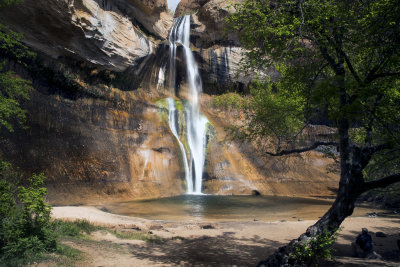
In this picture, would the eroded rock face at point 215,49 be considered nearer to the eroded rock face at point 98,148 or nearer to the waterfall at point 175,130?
the waterfall at point 175,130

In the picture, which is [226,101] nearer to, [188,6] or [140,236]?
[188,6]

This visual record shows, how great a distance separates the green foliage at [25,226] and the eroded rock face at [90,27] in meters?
17.2

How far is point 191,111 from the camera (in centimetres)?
3253

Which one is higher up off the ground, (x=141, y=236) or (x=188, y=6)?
(x=188, y=6)

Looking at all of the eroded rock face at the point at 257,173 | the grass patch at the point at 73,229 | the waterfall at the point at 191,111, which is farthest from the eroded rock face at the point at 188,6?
the grass patch at the point at 73,229

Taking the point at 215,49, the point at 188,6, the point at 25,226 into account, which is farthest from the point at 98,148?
the point at 188,6

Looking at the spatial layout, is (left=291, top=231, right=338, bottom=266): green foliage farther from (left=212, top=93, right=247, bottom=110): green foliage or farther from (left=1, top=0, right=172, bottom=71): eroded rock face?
(left=212, top=93, right=247, bottom=110): green foliage

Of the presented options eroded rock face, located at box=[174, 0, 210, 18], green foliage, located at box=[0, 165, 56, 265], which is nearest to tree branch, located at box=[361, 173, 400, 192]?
green foliage, located at box=[0, 165, 56, 265]

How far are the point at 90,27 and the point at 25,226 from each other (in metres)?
19.4

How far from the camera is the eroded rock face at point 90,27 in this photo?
64.8ft

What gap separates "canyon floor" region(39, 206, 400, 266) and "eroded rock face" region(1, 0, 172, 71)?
47.8ft

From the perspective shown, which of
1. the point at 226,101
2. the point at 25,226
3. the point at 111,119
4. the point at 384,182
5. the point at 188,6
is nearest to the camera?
the point at 384,182

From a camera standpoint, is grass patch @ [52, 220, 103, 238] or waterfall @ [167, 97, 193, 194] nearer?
grass patch @ [52, 220, 103, 238]

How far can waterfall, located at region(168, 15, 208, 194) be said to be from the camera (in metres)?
27.4
